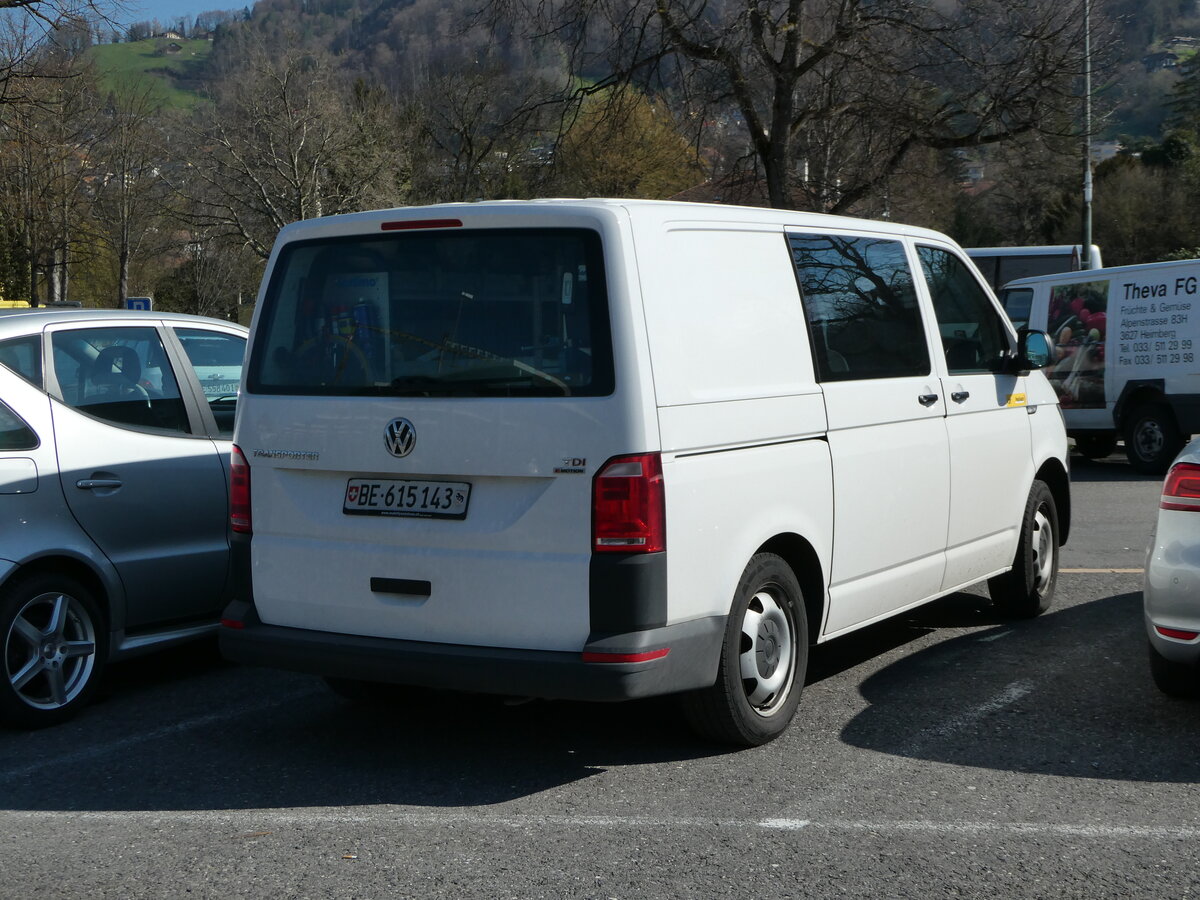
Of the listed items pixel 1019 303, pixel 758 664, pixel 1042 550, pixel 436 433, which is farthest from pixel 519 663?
pixel 1019 303

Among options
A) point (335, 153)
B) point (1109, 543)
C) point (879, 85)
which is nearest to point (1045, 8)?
point (879, 85)

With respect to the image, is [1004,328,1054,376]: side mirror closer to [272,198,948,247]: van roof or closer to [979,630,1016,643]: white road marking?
[979,630,1016,643]: white road marking

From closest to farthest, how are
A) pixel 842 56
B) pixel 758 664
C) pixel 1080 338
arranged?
1. pixel 758 664
2. pixel 1080 338
3. pixel 842 56

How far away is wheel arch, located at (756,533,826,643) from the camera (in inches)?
207

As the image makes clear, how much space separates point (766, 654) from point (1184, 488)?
1.69m

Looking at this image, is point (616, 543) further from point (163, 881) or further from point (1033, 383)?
point (1033, 383)

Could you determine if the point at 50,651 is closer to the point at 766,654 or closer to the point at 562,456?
the point at 562,456

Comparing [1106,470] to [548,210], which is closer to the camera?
[548,210]

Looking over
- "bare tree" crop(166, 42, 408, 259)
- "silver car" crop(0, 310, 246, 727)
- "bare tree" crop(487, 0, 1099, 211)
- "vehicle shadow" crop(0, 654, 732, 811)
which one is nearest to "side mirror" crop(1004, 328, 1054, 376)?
"vehicle shadow" crop(0, 654, 732, 811)

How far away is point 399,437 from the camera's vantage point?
4.79 metres

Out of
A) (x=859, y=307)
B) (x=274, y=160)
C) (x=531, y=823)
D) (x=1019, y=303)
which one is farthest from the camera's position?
(x=274, y=160)

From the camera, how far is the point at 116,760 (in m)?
5.24

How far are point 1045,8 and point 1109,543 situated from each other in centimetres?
1302

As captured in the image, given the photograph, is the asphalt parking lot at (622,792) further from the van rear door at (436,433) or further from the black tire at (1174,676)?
the van rear door at (436,433)
